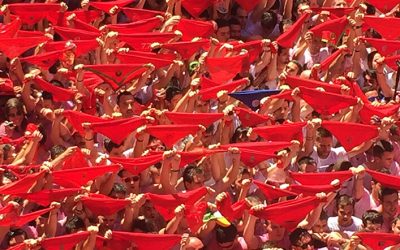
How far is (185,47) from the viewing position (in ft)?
36.4

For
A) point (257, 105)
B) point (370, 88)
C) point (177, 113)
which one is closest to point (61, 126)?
point (177, 113)

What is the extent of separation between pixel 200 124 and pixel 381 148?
1.42 m

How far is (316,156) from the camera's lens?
10.2 meters

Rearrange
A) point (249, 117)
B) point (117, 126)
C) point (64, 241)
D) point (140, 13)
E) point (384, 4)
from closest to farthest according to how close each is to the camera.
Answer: point (64, 241), point (117, 126), point (249, 117), point (140, 13), point (384, 4)

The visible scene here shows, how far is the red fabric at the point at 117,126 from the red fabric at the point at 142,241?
108 centimetres

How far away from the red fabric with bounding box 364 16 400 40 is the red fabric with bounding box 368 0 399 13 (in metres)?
0.44

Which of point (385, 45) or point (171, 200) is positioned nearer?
point (171, 200)

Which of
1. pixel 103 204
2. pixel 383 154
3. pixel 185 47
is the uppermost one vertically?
pixel 185 47

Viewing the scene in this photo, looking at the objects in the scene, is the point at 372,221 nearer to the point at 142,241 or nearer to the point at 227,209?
the point at 227,209

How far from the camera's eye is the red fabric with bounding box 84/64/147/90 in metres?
10.5

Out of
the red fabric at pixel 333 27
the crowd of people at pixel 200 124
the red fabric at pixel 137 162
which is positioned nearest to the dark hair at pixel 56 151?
the crowd of people at pixel 200 124

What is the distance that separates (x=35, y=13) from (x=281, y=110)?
240 centimetres

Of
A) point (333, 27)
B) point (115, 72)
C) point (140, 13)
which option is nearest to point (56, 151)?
point (115, 72)

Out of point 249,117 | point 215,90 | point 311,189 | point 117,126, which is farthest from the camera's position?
point 215,90
